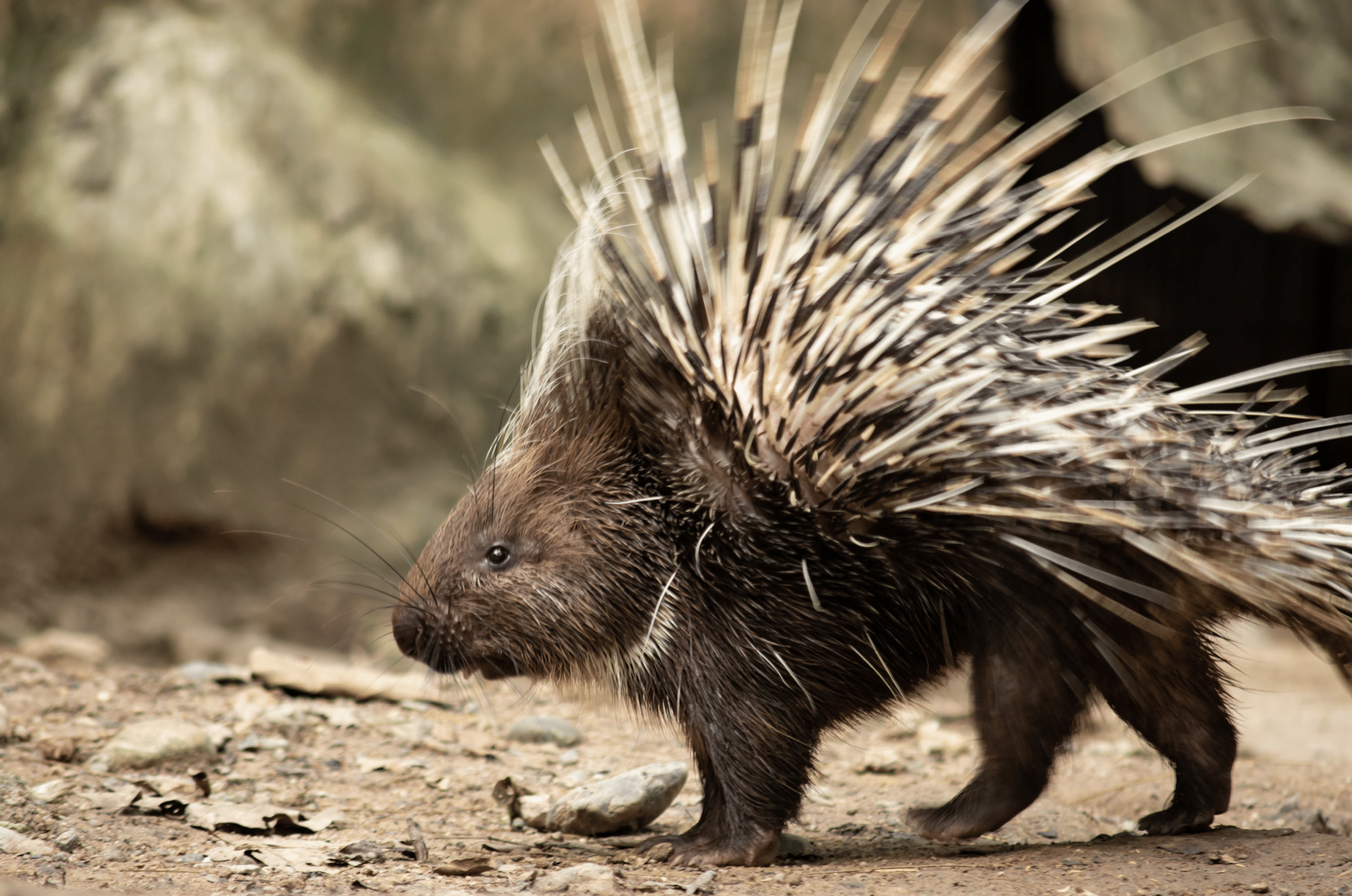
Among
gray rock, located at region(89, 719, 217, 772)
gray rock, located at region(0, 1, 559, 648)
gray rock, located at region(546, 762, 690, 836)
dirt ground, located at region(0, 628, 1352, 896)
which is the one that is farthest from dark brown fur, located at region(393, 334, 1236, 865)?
gray rock, located at region(0, 1, 559, 648)

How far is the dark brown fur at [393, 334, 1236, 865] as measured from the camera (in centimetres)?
296

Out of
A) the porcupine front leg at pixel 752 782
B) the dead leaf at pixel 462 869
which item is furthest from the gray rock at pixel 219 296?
the dead leaf at pixel 462 869

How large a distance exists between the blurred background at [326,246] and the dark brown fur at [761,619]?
2.74 metres

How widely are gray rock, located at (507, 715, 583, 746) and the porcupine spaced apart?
141 centimetres

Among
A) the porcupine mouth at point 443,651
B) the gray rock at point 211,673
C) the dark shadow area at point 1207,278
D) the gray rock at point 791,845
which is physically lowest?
the gray rock at point 791,845

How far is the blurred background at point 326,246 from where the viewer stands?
6168mm

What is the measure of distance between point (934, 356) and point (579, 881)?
56.3 inches

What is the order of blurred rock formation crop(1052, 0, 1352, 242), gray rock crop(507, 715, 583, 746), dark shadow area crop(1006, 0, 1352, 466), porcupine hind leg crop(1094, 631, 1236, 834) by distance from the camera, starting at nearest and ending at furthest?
porcupine hind leg crop(1094, 631, 1236, 834)
gray rock crop(507, 715, 583, 746)
blurred rock formation crop(1052, 0, 1352, 242)
dark shadow area crop(1006, 0, 1352, 466)

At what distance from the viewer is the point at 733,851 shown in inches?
124

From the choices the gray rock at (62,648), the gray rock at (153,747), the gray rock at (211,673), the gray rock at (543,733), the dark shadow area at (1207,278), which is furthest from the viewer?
the dark shadow area at (1207,278)

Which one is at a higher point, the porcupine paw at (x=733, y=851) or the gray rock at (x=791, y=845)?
the porcupine paw at (x=733, y=851)

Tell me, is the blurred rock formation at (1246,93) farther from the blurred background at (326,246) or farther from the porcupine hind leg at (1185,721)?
the porcupine hind leg at (1185,721)

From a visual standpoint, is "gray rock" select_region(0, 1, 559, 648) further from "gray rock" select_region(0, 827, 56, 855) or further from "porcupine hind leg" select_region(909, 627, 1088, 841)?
"porcupine hind leg" select_region(909, 627, 1088, 841)

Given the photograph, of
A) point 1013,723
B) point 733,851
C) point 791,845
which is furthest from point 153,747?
point 1013,723
